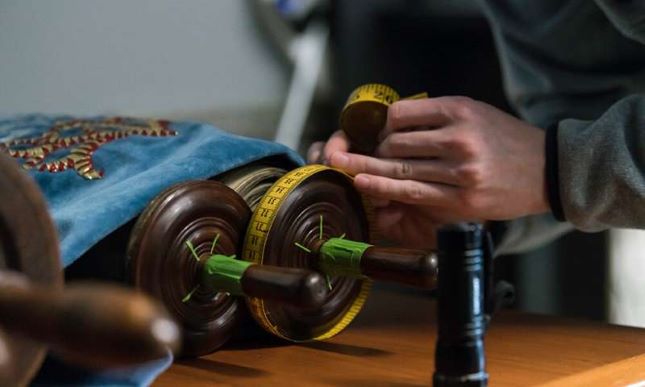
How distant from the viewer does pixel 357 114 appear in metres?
0.83

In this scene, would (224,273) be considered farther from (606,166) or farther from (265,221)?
(606,166)

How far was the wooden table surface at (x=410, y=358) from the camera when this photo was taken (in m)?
0.63

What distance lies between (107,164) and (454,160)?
28cm

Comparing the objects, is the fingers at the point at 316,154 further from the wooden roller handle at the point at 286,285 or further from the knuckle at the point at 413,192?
the wooden roller handle at the point at 286,285

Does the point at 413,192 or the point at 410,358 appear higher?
the point at 413,192

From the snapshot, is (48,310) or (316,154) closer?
(48,310)

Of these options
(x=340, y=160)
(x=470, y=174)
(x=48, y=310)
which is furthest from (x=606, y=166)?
(x=48, y=310)

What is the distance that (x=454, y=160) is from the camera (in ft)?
2.62

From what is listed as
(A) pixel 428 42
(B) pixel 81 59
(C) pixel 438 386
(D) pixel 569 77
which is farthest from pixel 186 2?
(C) pixel 438 386

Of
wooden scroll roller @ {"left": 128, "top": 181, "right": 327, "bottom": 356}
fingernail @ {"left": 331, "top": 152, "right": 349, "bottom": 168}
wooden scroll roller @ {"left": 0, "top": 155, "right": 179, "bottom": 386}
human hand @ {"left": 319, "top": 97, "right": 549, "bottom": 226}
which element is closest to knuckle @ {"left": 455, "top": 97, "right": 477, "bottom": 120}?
human hand @ {"left": 319, "top": 97, "right": 549, "bottom": 226}

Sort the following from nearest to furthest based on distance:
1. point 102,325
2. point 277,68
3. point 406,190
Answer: point 102,325, point 406,190, point 277,68

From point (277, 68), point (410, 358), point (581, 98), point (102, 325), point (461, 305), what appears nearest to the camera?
point (102, 325)

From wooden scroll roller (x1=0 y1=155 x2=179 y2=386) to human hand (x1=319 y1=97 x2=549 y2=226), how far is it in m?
0.34

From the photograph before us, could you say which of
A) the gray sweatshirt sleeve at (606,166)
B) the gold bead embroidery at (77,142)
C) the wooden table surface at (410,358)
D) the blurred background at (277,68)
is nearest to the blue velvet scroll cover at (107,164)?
the gold bead embroidery at (77,142)
